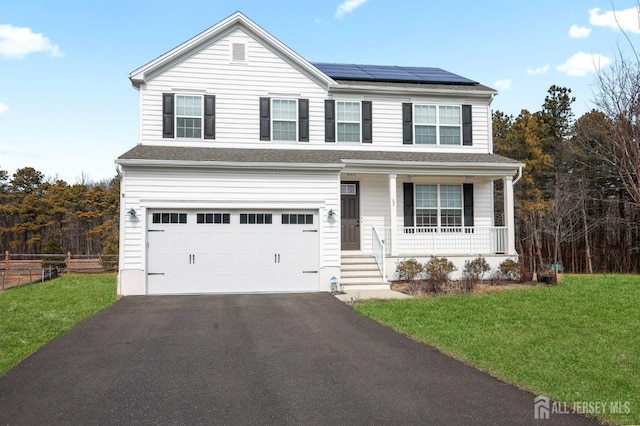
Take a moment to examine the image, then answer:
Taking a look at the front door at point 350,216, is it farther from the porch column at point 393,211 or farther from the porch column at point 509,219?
the porch column at point 509,219

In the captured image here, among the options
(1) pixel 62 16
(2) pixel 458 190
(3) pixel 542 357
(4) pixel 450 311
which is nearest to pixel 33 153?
(1) pixel 62 16

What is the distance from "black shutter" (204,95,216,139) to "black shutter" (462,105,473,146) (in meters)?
8.63

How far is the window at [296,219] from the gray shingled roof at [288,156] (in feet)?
5.01

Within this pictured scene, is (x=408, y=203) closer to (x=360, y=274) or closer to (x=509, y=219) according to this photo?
(x=509, y=219)

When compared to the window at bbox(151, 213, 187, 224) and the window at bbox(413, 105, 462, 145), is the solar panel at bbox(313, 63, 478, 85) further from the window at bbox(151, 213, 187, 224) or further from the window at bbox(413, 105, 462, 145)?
the window at bbox(151, 213, 187, 224)

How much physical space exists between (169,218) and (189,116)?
3.80 metres

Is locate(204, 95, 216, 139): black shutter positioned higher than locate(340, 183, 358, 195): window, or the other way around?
locate(204, 95, 216, 139): black shutter

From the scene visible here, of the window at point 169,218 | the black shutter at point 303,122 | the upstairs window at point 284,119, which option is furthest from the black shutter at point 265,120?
the window at point 169,218

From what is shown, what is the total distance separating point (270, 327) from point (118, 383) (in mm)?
3441

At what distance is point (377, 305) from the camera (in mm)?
10523

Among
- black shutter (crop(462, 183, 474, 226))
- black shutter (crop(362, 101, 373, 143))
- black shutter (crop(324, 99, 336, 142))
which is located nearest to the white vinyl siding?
black shutter (crop(324, 99, 336, 142))

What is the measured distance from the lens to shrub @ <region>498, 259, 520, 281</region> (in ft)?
48.2

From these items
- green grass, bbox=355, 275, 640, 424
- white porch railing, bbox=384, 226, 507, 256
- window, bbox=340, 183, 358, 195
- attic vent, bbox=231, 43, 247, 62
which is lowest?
green grass, bbox=355, 275, 640, 424

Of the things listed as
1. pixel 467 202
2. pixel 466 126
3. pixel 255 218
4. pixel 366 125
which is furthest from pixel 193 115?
pixel 467 202
